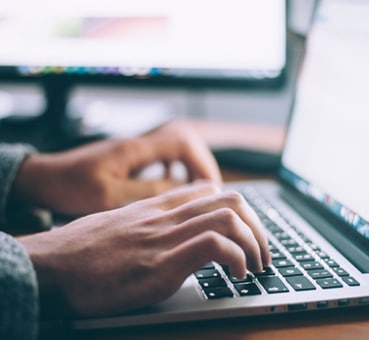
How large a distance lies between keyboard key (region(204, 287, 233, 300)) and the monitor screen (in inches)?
19.7

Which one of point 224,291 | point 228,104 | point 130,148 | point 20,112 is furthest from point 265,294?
point 228,104

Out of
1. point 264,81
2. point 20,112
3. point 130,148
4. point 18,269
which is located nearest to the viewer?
point 18,269

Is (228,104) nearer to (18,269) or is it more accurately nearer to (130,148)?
(130,148)

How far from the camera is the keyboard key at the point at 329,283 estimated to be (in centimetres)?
48

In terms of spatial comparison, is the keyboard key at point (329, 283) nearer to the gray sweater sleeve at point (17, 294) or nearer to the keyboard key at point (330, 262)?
the keyboard key at point (330, 262)

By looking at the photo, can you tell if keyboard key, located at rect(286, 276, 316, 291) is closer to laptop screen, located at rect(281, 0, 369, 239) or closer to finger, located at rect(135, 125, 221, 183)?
laptop screen, located at rect(281, 0, 369, 239)

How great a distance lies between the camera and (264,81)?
91 centimetres

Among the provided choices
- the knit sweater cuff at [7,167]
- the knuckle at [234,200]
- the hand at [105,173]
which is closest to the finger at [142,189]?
the hand at [105,173]

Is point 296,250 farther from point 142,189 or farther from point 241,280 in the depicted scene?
point 142,189

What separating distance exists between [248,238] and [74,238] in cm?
13

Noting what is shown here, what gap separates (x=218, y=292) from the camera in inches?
18.3

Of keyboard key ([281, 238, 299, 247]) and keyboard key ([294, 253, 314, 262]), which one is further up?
keyboard key ([294, 253, 314, 262])

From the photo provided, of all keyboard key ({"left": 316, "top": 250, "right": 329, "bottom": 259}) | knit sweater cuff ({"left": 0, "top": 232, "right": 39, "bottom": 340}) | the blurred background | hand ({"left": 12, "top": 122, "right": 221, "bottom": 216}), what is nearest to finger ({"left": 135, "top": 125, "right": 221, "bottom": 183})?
hand ({"left": 12, "top": 122, "right": 221, "bottom": 216})

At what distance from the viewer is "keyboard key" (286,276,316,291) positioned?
1.55 ft
